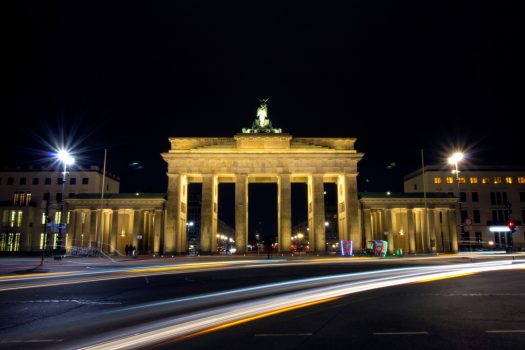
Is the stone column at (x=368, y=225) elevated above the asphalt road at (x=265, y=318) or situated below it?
above

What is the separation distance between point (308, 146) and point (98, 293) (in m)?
50.3

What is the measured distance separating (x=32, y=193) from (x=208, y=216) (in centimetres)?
4695

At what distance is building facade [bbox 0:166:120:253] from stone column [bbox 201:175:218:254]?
3554 centimetres

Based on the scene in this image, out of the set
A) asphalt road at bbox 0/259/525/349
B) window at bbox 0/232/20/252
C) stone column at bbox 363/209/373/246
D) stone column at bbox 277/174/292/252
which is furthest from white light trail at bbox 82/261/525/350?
window at bbox 0/232/20/252

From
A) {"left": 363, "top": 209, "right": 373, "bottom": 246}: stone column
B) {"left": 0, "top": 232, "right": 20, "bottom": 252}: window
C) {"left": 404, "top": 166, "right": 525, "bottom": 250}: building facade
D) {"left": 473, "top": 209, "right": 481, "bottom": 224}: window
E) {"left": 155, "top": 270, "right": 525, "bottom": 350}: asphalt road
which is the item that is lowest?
{"left": 155, "top": 270, "right": 525, "bottom": 350}: asphalt road

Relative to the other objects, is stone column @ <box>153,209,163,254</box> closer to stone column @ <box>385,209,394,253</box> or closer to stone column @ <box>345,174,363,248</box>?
stone column @ <box>345,174,363,248</box>

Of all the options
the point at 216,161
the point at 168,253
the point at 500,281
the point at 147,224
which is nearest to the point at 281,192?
the point at 216,161

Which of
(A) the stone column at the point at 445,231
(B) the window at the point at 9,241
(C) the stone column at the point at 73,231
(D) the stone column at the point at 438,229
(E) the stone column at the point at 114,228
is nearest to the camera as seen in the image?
(C) the stone column at the point at 73,231

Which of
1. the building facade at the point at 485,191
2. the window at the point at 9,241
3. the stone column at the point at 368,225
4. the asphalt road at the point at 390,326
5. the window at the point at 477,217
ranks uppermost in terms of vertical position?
the building facade at the point at 485,191

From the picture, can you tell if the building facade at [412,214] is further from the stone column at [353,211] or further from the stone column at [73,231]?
the stone column at [73,231]

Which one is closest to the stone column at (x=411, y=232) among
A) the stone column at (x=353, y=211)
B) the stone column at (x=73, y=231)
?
the stone column at (x=353, y=211)

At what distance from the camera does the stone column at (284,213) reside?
60.7m

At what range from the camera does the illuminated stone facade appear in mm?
62562

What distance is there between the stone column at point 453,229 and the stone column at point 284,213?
25.6m
